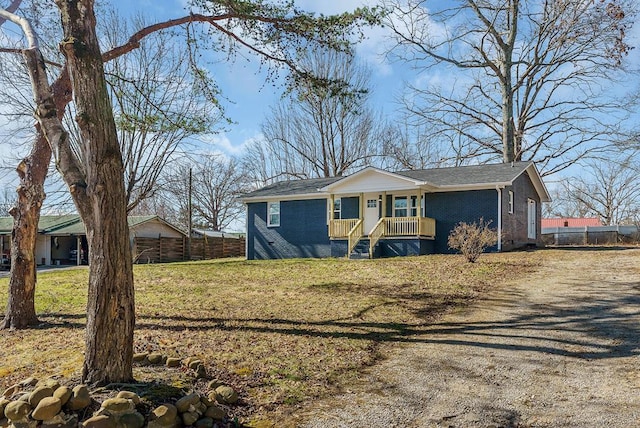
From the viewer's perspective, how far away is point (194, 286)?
447 inches

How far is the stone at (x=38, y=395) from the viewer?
3.58 meters

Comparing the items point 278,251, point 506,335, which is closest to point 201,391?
point 506,335

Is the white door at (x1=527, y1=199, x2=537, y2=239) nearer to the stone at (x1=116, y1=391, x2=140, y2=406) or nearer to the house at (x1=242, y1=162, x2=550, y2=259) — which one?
the house at (x1=242, y1=162, x2=550, y2=259)

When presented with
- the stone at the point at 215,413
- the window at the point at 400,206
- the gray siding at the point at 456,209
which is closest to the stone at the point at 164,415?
the stone at the point at 215,413

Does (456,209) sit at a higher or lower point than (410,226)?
higher

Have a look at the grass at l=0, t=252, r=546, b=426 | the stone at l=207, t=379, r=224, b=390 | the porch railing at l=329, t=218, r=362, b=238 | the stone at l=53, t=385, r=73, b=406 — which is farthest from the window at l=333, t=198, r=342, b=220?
the stone at l=53, t=385, r=73, b=406

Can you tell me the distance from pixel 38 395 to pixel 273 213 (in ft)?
59.6

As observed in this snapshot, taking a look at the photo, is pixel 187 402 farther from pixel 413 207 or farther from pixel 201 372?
pixel 413 207

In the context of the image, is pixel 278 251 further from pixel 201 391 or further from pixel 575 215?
pixel 575 215

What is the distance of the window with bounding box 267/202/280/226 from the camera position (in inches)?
849

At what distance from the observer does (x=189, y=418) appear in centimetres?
366

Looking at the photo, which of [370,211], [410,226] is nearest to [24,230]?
[410,226]

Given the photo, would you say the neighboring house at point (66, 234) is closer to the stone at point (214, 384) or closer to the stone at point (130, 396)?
the stone at point (214, 384)

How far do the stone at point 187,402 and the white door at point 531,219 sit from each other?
1982cm
